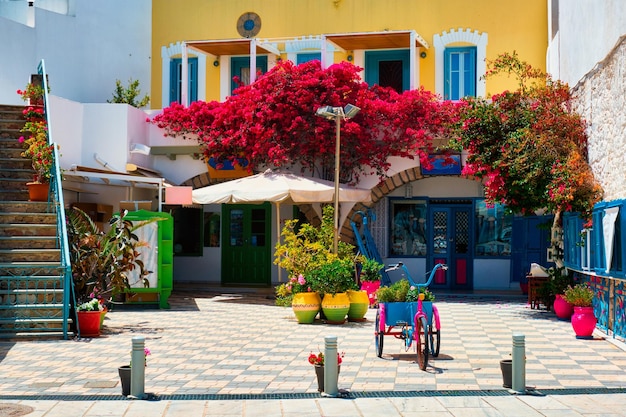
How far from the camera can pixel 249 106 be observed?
20531mm

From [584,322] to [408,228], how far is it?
377 inches

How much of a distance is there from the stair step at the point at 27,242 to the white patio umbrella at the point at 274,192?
445 centimetres

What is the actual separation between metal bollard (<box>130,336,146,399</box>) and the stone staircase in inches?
175

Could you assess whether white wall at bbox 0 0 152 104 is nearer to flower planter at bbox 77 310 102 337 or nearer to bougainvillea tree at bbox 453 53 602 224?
flower planter at bbox 77 310 102 337

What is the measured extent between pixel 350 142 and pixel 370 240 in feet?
7.64

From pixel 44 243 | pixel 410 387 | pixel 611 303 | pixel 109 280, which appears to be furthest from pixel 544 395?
pixel 44 243

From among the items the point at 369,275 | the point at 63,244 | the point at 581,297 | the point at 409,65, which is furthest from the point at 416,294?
the point at 409,65

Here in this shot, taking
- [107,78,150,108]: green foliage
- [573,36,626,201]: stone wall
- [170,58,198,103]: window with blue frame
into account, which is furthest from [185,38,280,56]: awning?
[573,36,626,201]: stone wall

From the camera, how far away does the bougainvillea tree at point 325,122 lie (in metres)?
20.0

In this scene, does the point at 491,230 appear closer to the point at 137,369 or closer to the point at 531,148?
the point at 531,148

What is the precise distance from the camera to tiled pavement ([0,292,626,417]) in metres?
8.45

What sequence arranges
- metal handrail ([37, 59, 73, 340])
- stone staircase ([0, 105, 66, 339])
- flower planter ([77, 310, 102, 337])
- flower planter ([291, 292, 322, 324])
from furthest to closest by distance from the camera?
flower planter ([291, 292, 322, 324]), flower planter ([77, 310, 102, 337]), stone staircase ([0, 105, 66, 339]), metal handrail ([37, 59, 73, 340])

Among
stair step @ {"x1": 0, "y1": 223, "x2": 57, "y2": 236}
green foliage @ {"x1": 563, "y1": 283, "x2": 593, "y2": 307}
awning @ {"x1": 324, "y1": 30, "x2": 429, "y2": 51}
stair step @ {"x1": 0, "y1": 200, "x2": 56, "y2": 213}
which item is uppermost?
awning @ {"x1": 324, "y1": 30, "x2": 429, "y2": 51}

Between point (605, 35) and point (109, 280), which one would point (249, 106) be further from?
point (605, 35)
